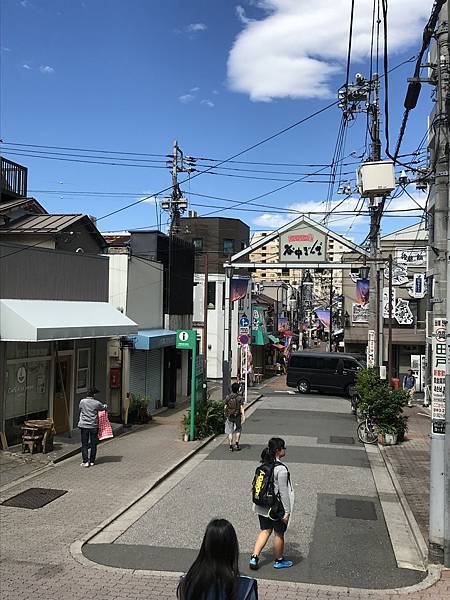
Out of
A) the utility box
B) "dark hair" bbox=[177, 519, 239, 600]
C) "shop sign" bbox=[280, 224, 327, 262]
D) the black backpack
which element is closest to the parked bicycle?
the black backpack

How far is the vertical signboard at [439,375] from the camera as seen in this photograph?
280 inches

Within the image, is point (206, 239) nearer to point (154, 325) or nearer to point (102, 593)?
point (154, 325)

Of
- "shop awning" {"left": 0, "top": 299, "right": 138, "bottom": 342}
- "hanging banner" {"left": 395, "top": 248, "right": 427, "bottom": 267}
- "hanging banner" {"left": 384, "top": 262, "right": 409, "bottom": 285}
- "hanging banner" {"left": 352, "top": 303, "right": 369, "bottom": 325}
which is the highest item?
"hanging banner" {"left": 395, "top": 248, "right": 427, "bottom": 267}

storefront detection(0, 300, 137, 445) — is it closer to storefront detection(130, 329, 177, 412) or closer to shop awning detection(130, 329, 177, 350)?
shop awning detection(130, 329, 177, 350)

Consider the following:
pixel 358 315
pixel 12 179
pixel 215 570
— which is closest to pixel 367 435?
pixel 12 179

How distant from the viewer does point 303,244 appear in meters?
19.7

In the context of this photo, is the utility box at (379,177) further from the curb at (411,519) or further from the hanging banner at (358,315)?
the hanging banner at (358,315)

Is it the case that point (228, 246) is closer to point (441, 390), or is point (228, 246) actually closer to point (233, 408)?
point (233, 408)

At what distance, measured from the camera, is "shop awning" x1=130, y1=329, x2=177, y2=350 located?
18344 millimetres

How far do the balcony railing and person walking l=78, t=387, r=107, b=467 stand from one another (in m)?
7.63

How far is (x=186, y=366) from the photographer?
26.5m

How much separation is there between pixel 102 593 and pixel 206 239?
37.7 meters

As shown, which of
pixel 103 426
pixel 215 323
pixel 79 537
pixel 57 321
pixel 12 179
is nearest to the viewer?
pixel 79 537

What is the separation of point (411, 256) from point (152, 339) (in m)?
19.0
